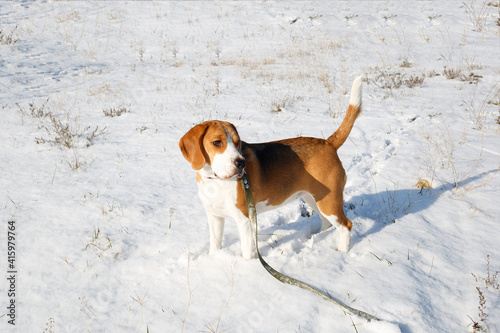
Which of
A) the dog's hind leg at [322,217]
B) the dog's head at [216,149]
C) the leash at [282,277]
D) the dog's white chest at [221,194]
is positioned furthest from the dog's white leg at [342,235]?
the dog's head at [216,149]

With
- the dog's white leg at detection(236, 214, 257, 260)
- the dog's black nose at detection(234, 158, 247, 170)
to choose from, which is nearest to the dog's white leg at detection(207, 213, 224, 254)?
the dog's white leg at detection(236, 214, 257, 260)

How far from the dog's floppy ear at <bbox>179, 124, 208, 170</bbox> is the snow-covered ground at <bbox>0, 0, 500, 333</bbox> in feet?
3.44

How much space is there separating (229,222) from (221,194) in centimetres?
122

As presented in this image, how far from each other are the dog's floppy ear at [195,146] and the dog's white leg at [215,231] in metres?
0.74

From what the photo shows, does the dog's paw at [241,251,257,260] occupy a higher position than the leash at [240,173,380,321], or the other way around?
the leash at [240,173,380,321]

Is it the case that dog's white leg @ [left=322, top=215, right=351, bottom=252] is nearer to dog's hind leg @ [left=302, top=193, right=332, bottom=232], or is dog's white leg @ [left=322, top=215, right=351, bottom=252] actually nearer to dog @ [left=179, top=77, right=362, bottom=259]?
dog @ [left=179, top=77, right=362, bottom=259]

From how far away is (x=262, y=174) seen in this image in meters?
2.96

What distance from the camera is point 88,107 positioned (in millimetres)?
6992

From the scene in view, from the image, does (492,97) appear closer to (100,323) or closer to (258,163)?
(258,163)

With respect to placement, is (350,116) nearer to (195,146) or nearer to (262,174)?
(262,174)

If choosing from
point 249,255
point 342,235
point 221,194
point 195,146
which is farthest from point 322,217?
point 195,146

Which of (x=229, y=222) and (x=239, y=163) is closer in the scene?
(x=239, y=163)

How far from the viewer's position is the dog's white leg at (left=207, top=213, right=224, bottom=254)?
310cm

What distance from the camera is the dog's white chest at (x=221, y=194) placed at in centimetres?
275
